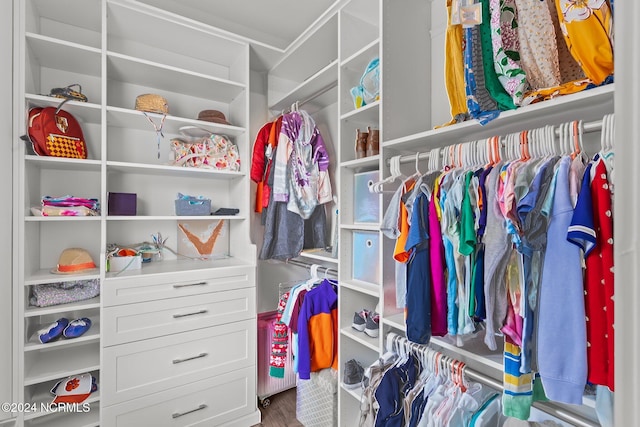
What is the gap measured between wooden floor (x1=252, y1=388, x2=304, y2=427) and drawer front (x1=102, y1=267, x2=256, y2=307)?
3.09 ft

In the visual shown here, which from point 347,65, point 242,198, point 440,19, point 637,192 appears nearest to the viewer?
point 637,192

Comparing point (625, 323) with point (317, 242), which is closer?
point (625, 323)

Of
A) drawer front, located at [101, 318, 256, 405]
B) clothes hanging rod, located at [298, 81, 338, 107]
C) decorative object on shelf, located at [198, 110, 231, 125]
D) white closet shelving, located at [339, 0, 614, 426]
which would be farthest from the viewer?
decorative object on shelf, located at [198, 110, 231, 125]

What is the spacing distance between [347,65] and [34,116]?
1668 millimetres

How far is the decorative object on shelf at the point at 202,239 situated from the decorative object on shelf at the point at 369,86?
1429 mm

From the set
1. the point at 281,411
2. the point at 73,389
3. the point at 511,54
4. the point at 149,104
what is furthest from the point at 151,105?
the point at 281,411

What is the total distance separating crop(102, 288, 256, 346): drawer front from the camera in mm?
1722

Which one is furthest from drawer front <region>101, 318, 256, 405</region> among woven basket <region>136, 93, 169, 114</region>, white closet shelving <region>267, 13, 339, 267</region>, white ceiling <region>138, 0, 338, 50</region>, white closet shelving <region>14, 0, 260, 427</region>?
white ceiling <region>138, 0, 338, 50</region>

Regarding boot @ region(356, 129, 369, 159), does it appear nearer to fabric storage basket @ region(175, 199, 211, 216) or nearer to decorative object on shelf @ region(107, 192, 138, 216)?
fabric storage basket @ region(175, 199, 211, 216)

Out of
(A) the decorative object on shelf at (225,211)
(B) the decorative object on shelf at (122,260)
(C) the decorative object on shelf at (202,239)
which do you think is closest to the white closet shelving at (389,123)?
(A) the decorative object on shelf at (225,211)

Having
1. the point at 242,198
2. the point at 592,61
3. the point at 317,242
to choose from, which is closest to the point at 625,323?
the point at 592,61

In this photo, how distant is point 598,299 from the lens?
766mm

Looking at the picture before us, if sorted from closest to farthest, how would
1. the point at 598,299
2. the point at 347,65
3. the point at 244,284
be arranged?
the point at 598,299 → the point at 347,65 → the point at 244,284

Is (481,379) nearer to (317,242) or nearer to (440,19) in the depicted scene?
(317,242)
